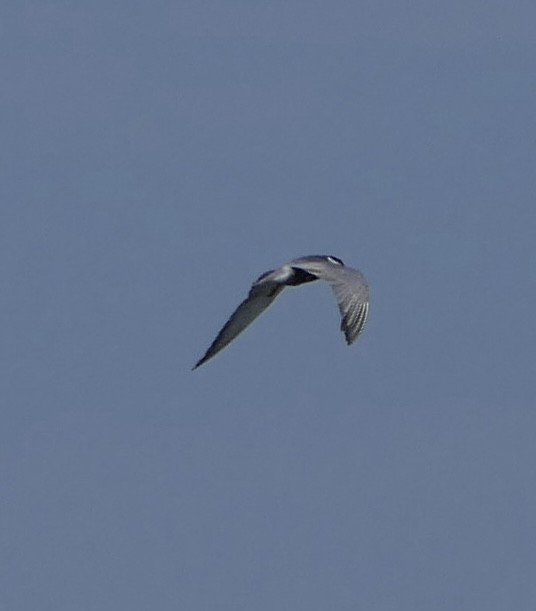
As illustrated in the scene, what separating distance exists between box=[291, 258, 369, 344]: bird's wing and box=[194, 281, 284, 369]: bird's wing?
4.88 meters

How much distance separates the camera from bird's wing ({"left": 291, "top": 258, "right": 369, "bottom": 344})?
166 feet

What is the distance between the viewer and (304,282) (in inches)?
2327

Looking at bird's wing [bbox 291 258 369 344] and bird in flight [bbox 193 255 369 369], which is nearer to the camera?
bird's wing [bbox 291 258 369 344]

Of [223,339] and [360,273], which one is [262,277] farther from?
[360,273]

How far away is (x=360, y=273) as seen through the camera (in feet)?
174

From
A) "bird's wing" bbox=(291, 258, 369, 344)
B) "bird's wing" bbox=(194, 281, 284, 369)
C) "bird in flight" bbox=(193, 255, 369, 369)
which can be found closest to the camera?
"bird's wing" bbox=(291, 258, 369, 344)

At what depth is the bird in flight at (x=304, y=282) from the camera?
51125 mm

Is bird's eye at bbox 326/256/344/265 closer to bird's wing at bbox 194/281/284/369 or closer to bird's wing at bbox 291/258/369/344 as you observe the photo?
bird's wing at bbox 291/258/369/344

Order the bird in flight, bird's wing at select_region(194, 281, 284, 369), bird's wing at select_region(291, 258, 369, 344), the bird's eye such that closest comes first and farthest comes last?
bird's wing at select_region(291, 258, 369, 344) < the bird in flight < the bird's eye < bird's wing at select_region(194, 281, 284, 369)

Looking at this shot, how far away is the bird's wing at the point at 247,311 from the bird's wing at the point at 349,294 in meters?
4.88

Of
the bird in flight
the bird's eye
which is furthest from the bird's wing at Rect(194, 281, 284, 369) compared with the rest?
the bird's eye

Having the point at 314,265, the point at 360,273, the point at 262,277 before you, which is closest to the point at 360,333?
the point at 360,273

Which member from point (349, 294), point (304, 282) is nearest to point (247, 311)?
point (304, 282)

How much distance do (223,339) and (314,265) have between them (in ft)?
15.2
